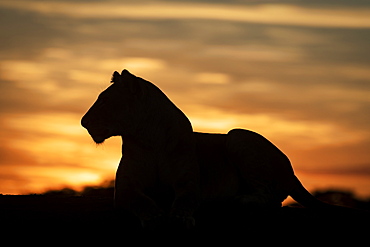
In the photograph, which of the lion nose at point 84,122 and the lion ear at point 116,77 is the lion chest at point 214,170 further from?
the lion nose at point 84,122

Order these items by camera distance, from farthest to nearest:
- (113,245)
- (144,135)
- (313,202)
Result: (313,202) → (144,135) → (113,245)

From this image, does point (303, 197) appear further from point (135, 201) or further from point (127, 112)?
point (127, 112)

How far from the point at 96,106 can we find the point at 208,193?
6.28 ft

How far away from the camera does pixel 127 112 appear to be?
11.1m

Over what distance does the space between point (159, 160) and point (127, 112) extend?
0.75 meters

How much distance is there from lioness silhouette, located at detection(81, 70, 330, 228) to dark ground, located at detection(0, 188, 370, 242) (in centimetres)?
25

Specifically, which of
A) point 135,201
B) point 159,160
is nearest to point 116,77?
point 159,160

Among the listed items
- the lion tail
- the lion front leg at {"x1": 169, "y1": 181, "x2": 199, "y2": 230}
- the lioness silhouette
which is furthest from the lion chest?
the lion tail

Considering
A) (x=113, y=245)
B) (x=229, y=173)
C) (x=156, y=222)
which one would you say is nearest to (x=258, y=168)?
(x=229, y=173)

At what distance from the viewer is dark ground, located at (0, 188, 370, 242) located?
10.3 meters

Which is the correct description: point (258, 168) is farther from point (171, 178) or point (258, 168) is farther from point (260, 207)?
point (171, 178)

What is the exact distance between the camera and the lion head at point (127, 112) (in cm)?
1109

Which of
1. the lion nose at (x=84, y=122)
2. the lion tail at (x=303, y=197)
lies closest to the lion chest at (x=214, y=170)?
the lion tail at (x=303, y=197)

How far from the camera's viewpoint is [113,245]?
9812 mm
